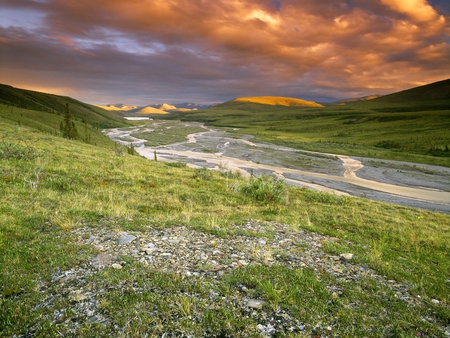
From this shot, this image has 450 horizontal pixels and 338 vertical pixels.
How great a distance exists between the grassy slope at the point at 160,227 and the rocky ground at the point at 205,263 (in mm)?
177

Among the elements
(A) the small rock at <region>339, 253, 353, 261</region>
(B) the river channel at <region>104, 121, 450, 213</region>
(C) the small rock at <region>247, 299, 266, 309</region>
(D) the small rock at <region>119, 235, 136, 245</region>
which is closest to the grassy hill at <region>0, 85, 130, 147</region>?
(B) the river channel at <region>104, 121, 450, 213</region>

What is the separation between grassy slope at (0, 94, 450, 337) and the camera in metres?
4.50

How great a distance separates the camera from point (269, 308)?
4.74 metres

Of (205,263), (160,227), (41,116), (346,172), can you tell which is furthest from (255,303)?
(41,116)

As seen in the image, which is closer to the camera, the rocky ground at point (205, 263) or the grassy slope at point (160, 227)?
the rocky ground at point (205, 263)

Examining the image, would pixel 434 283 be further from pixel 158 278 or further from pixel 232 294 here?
pixel 158 278

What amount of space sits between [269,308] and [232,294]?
2.49 ft

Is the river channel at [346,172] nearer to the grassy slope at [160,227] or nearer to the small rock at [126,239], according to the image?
the grassy slope at [160,227]

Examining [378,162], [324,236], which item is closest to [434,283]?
[324,236]

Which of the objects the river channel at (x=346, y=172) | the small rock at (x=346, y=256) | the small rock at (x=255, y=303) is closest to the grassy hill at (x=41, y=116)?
the river channel at (x=346, y=172)

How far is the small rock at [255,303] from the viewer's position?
473 centimetres

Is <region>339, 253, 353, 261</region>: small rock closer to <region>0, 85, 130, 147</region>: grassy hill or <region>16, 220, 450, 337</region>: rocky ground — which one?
<region>16, 220, 450, 337</region>: rocky ground

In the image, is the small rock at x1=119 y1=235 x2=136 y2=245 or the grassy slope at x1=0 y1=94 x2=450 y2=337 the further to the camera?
the small rock at x1=119 y1=235 x2=136 y2=245

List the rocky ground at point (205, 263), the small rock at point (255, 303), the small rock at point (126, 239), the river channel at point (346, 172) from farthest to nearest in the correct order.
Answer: the river channel at point (346, 172)
the small rock at point (126, 239)
the small rock at point (255, 303)
the rocky ground at point (205, 263)
